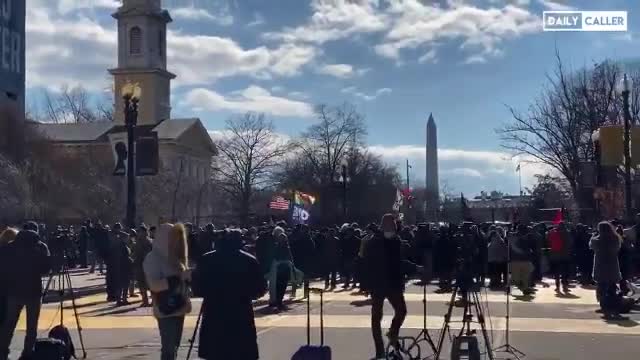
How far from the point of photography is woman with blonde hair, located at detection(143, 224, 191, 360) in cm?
934

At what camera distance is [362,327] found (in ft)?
51.2

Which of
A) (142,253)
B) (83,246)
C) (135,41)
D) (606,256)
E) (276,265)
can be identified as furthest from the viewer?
(135,41)

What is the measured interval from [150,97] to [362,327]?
8678 centimetres

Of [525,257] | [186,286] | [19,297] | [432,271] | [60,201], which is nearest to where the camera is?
[186,286]

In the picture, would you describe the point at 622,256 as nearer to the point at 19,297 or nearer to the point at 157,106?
the point at 19,297

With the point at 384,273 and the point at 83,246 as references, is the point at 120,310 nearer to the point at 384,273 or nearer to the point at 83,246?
the point at 384,273

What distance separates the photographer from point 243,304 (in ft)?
27.1

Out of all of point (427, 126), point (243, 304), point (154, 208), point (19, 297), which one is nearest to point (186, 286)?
point (243, 304)

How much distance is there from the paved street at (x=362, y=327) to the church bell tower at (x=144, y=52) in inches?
3010

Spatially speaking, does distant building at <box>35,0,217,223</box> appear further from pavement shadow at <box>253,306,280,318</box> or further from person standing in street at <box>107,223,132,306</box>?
pavement shadow at <box>253,306,280,318</box>

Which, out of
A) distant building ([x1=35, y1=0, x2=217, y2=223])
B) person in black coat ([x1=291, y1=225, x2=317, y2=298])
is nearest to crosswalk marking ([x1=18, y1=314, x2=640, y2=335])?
person in black coat ([x1=291, y1=225, x2=317, y2=298])

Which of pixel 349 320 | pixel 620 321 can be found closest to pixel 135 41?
pixel 349 320

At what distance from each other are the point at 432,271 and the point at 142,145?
943cm

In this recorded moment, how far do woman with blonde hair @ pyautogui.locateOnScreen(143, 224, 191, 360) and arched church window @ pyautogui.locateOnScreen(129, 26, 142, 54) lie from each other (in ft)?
296
